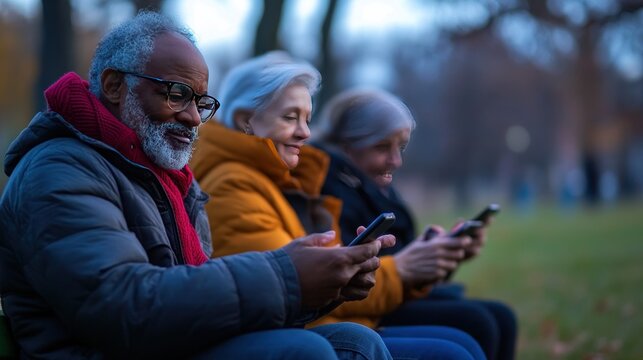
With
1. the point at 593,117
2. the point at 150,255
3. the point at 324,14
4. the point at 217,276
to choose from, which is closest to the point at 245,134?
the point at 150,255

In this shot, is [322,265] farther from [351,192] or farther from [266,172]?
[351,192]

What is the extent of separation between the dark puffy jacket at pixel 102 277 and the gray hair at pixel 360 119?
177cm

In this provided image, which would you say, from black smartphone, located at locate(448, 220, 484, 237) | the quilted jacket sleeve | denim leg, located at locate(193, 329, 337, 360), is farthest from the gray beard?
black smartphone, located at locate(448, 220, 484, 237)

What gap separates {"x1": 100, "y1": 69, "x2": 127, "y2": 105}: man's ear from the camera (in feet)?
8.25

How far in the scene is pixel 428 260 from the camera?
12.8ft

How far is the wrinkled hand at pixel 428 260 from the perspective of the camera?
151 inches

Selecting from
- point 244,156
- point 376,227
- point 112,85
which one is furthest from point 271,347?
point 244,156

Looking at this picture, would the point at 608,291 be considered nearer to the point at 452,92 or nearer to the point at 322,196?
the point at 322,196

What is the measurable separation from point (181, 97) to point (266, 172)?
0.94 meters

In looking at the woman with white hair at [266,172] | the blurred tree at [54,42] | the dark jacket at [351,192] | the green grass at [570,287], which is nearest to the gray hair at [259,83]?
the woman with white hair at [266,172]

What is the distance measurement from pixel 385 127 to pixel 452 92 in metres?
39.1

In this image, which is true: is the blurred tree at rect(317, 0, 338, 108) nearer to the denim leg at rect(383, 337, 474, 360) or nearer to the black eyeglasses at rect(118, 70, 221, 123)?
the denim leg at rect(383, 337, 474, 360)

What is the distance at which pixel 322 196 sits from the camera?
3904 millimetres

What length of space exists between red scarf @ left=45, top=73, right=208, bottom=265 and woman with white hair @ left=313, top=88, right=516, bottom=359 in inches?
55.5
